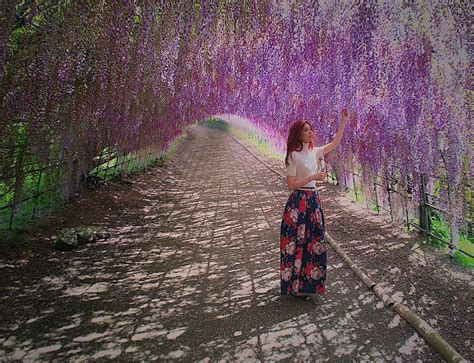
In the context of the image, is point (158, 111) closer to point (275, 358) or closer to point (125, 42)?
point (125, 42)

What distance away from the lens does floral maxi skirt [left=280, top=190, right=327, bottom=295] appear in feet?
11.4

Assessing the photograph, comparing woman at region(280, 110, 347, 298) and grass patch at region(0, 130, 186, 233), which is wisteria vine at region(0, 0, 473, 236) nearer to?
grass patch at region(0, 130, 186, 233)

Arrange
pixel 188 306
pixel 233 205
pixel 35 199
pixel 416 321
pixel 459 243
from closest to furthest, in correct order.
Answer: pixel 416 321 → pixel 188 306 → pixel 459 243 → pixel 35 199 → pixel 233 205

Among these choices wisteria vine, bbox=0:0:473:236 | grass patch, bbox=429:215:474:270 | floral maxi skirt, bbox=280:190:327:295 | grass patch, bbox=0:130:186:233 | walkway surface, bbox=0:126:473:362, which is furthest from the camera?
grass patch, bbox=0:130:186:233

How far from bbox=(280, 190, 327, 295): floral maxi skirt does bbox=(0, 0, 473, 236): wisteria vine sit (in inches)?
65.3

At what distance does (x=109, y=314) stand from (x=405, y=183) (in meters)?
4.00

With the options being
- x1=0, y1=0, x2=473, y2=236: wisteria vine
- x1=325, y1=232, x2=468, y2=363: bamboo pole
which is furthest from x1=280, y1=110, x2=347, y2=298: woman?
x1=0, y1=0, x2=473, y2=236: wisteria vine

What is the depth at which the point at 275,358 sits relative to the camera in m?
2.56

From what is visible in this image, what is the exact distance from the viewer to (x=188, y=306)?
11.1ft

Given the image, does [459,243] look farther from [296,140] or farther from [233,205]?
[233,205]

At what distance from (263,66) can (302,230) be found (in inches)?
185

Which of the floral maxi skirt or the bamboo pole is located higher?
the floral maxi skirt

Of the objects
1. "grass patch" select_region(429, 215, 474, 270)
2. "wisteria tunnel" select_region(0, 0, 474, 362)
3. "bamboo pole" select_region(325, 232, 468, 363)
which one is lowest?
"grass patch" select_region(429, 215, 474, 270)

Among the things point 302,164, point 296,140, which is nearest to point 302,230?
point 302,164
